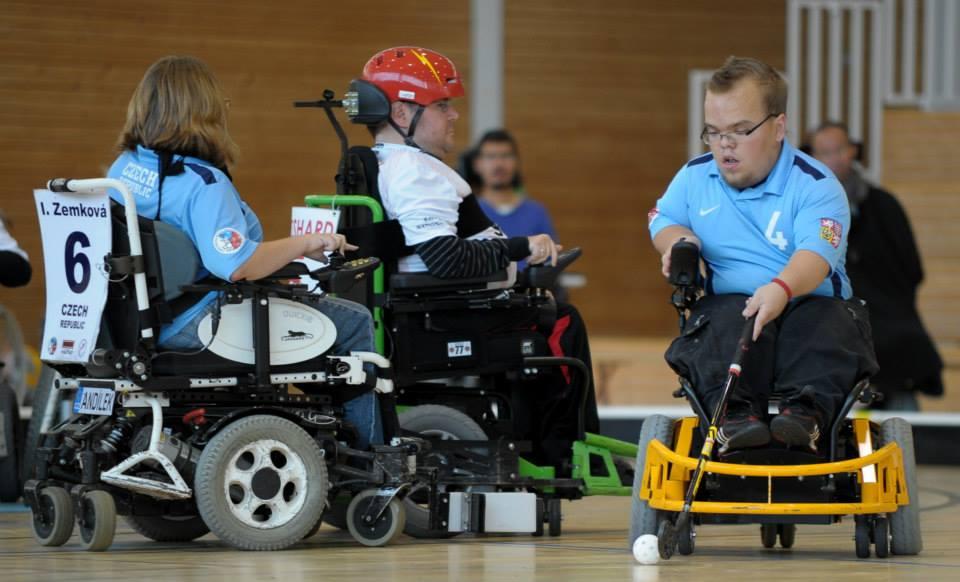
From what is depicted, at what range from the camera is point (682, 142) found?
10664mm

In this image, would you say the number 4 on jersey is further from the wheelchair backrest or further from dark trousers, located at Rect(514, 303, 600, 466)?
the wheelchair backrest

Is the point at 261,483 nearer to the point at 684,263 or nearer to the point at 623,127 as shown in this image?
the point at 684,263

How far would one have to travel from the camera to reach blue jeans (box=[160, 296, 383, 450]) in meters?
4.30

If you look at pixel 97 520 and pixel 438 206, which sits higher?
pixel 438 206

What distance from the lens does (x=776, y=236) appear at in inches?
161

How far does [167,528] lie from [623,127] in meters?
6.54

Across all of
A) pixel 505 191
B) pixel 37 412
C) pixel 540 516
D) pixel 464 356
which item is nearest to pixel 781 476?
pixel 540 516

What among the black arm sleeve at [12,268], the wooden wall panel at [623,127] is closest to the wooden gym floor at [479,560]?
the black arm sleeve at [12,268]

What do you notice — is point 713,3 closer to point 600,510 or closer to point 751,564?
point 600,510

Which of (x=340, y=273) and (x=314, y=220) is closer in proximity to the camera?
(x=340, y=273)

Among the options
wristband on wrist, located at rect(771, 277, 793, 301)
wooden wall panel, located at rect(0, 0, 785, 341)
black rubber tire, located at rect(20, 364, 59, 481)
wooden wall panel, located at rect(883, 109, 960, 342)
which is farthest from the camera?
wooden wall panel, located at rect(883, 109, 960, 342)

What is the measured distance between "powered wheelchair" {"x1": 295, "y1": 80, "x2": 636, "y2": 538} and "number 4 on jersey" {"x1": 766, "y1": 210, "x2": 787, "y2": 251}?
776 millimetres

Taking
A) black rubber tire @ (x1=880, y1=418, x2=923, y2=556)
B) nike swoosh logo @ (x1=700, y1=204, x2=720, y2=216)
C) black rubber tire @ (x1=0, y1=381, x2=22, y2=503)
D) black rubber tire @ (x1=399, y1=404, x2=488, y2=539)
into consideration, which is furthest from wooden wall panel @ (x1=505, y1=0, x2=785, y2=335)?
black rubber tire @ (x1=880, y1=418, x2=923, y2=556)

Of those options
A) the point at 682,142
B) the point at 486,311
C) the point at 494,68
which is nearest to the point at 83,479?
the point at 486,311
